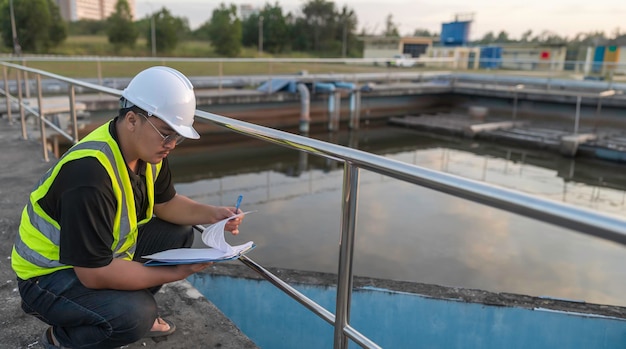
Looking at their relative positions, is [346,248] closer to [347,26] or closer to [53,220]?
[53,220]

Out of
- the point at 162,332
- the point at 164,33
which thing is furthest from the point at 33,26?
the point at 162,332

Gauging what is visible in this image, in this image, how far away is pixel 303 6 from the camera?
57.7 m

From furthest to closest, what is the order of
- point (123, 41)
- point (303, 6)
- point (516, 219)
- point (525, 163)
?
point (303, 6)
point (123, 41)
point (525, 163)
point (516, 219)

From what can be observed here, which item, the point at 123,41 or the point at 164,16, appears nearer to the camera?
the point at 123,41

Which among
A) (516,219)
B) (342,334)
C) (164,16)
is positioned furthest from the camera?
(164,16)

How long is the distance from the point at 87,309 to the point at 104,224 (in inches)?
12.5

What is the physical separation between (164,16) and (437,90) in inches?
1038

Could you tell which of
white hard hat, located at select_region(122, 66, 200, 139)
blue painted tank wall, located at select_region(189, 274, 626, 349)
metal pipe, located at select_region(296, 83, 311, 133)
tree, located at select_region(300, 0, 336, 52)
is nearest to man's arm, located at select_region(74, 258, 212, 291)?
white hard hat, located at select_region(122, 66, 200, 139)

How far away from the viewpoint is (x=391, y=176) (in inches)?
46.2

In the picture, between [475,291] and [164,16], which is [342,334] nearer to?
[475,291]

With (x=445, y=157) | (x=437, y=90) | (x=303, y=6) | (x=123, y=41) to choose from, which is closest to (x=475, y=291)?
(x=445, y=157)

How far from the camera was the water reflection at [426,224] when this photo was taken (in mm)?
5535

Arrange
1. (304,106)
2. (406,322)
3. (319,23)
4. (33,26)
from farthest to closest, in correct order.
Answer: (319,23) → (33,26) → (304,106) → (406,322)

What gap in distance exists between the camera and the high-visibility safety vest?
1.38 metres
